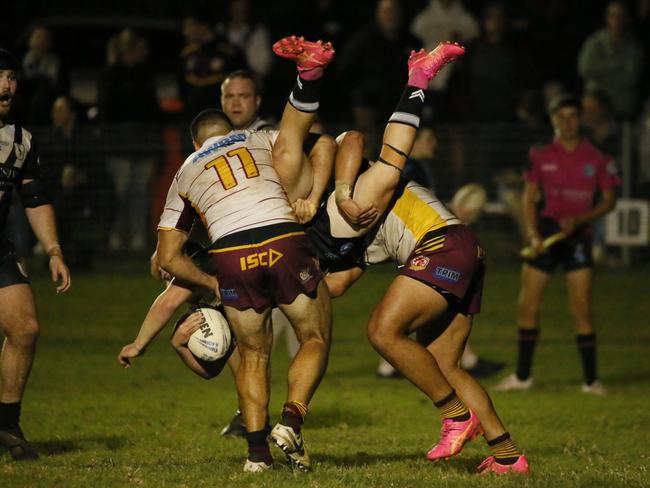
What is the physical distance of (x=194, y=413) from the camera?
11133 millimetres

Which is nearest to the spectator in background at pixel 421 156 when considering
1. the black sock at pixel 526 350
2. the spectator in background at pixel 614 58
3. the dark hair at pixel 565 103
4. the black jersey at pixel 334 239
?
the dark hair at pixel 565 103

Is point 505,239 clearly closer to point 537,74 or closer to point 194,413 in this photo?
point 537,74

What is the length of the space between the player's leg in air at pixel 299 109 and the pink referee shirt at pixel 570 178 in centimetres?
434

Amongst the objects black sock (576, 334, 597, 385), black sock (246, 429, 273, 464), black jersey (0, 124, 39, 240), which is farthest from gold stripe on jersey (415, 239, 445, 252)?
black sock (576, 334, 597, 385)

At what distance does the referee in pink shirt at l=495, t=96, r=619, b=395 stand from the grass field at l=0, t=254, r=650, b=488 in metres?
0.42

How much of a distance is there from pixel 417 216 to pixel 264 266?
1.08 meters

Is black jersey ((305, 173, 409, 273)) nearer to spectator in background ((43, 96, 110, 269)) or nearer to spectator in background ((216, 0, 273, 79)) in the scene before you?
spectator in background ((43, 96, 110, 269))

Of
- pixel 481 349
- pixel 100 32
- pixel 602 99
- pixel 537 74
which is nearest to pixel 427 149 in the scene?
pixel 481 349

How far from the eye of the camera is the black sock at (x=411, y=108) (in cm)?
844

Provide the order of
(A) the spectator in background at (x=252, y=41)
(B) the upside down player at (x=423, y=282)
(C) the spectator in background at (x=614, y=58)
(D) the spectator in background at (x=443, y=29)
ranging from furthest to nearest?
(A) the spectator in background at (x=252, y=41)
(D) the spectator in background at (x=443, y=29)
(C) the spectator in background at (x=614, y=58)
(B) the upside down player at (x=423, y=282)

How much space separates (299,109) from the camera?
27.5ft

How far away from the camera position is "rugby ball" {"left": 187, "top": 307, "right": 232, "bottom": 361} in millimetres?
8492

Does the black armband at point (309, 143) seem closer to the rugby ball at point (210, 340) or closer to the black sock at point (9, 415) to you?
the rugby ball at point (210, 340)

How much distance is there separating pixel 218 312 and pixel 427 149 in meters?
4.13
